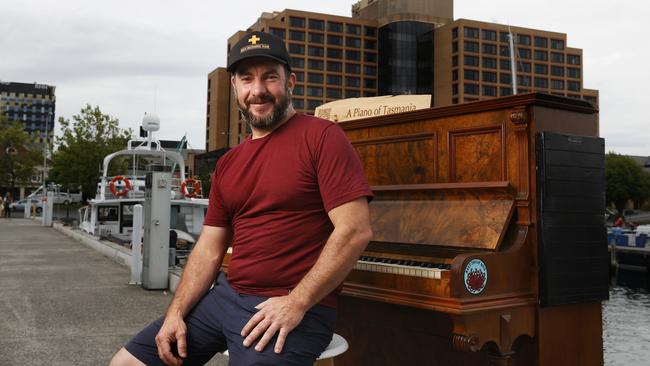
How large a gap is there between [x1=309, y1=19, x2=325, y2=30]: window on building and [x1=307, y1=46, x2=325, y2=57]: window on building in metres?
2.94

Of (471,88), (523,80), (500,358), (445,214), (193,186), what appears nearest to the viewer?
(500,358)

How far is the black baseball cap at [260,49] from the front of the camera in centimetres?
245

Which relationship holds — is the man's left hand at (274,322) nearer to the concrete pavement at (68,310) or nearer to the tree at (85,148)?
the concrete pavement at (68,310)

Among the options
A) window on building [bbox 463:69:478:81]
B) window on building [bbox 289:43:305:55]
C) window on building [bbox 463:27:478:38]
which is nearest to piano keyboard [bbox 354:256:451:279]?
window on building [bbox 289:43:305:55]

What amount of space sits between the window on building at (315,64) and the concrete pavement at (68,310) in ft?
261

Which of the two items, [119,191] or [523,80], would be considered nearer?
[119,191]

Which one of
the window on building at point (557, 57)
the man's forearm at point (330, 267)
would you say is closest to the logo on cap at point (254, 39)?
the man's forearm at point (330, 267)

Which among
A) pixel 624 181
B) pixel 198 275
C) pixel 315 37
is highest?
Answer: pixel 315 37

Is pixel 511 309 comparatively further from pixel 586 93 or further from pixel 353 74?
pixel 586 93

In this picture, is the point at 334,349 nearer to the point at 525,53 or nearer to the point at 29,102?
the point at 525,53

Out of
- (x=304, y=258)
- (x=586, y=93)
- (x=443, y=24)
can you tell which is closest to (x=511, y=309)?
(x=304, y=258)

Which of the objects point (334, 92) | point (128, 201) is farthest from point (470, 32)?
point (128, 201)

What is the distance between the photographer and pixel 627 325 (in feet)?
43.0

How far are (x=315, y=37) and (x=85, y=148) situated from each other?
173 feet
